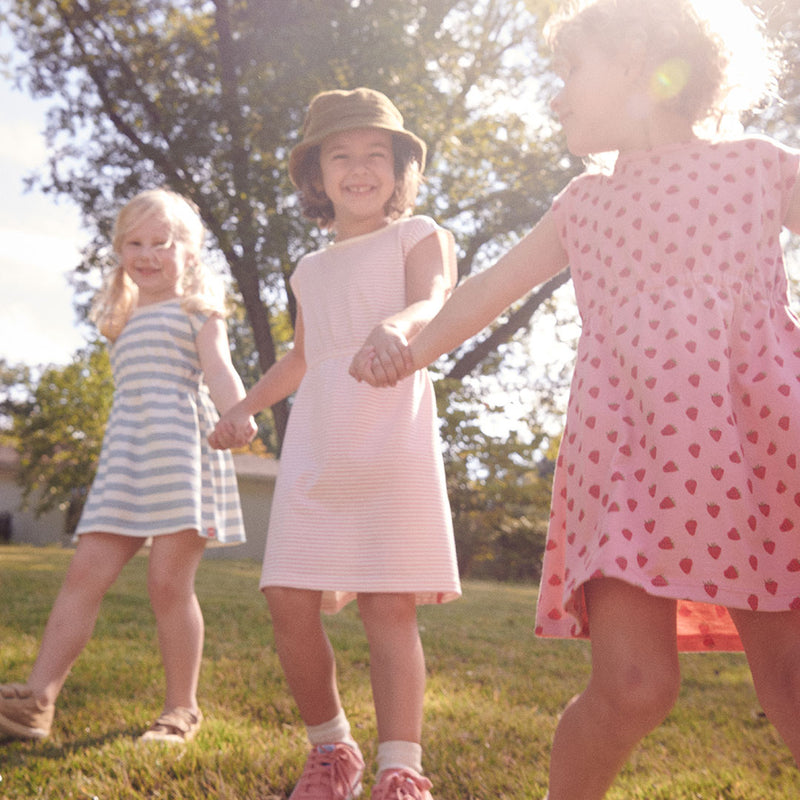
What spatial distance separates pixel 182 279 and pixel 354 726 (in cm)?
187

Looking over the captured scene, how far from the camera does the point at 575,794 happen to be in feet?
5.65

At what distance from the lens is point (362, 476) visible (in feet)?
8.32

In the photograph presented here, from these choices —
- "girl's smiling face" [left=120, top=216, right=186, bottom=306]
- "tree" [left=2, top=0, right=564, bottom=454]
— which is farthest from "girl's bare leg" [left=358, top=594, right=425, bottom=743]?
"tree" [left=2, top=0, right=564, bottom=454]

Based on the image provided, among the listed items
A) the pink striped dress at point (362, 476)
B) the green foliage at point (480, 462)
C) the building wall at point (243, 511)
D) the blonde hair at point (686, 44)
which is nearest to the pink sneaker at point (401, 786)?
the pink striped dress at point (362, 476)

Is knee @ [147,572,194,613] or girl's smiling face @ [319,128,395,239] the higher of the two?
girl's smiling face @ [319,128,395,239]

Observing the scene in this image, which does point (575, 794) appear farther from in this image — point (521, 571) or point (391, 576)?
point (521, 571)

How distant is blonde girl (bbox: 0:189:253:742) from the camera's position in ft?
9.96

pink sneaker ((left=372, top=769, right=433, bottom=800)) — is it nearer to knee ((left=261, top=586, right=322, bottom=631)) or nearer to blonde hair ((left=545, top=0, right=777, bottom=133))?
knee ((left=261, top=586, right=322, bottom=631))

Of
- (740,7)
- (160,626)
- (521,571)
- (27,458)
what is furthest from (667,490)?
(27,458)

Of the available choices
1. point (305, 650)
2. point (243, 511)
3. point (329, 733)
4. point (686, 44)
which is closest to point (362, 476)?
point (305, 650)

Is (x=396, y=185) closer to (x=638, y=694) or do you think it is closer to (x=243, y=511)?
(x=638, y=694)

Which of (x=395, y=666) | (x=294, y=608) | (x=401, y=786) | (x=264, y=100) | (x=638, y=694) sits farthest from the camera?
(x=264, y=100)

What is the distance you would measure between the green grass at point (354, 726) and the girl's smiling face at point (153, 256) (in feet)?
5.25

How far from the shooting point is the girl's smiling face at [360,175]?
2877 millimetres
